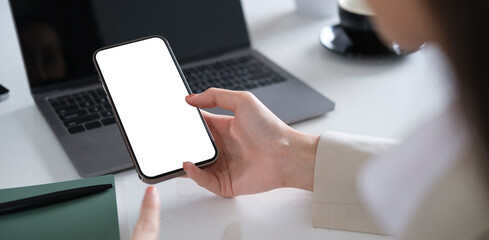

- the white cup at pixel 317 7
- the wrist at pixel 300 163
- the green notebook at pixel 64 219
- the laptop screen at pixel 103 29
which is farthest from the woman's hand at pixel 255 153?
the white cup at pixel 317 7

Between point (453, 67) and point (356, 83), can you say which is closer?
point (453, 67)

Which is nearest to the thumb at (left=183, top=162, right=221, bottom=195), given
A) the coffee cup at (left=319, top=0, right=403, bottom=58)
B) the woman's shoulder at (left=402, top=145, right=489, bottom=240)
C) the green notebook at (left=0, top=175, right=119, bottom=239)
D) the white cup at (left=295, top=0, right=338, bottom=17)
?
the green notebook at (left=0, top=175, right=119, bottom=239)

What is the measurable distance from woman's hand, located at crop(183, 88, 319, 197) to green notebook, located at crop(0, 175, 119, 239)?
0.12 meters

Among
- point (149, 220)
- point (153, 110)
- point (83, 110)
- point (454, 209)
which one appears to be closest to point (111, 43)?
point (83, 110)

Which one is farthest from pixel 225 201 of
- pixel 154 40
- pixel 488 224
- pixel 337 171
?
pixel 488 224

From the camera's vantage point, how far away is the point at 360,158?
→ 782mm

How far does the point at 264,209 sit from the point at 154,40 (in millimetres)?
292

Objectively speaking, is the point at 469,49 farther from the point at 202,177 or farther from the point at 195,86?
the point at 195,86

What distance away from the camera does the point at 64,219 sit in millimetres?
726

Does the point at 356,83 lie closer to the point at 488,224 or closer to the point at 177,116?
the point at 177,116

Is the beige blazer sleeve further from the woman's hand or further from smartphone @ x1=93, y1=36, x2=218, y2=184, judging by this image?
smartphone @ x1=93, y1=36, x2=218, y2=184

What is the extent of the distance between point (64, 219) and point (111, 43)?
42 centimetres

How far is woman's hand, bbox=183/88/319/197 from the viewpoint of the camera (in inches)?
31.7

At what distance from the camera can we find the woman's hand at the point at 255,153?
2.64 feet
